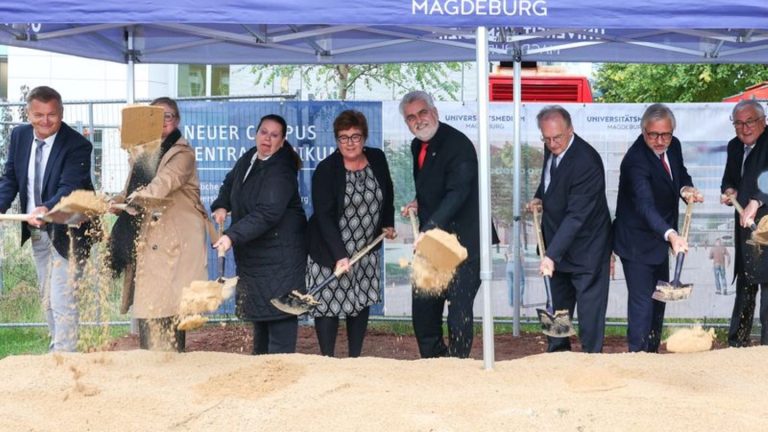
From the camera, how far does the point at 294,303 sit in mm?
5445

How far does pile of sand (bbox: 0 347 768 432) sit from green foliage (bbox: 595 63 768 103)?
10.7 metres

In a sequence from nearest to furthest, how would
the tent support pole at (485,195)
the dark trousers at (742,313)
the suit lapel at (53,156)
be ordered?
the tent support pole at (485,195)
the suit lapel at (53,156)
the dark trousers at (742,313)

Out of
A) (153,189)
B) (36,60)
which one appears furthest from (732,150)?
(36,60)

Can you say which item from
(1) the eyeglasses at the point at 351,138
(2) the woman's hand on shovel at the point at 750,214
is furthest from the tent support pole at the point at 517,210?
(2) the woman's hand on shovel at the point at 750,214

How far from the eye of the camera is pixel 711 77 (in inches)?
618

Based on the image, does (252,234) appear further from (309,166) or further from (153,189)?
(309,166)

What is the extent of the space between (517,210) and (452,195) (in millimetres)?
2054

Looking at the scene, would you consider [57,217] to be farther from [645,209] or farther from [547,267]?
[645,209]

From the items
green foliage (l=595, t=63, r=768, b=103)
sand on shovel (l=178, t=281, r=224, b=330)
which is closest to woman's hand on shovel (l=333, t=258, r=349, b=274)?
sand on shovel (l=178, t=281, r=224, b=330)

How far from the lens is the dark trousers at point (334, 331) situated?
19.2ft

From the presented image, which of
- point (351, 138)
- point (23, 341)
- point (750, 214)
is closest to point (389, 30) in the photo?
point (351, 138)

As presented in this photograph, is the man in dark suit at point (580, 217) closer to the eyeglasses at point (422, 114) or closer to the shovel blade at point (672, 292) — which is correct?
the shovel blade at point (672, 292)

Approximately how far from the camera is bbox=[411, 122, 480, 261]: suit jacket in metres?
5.52

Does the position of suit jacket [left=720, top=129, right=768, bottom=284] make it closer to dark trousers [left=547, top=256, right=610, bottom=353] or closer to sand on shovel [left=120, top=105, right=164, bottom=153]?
dark trousers [left=547, top=256, right=610, bottom=353]
